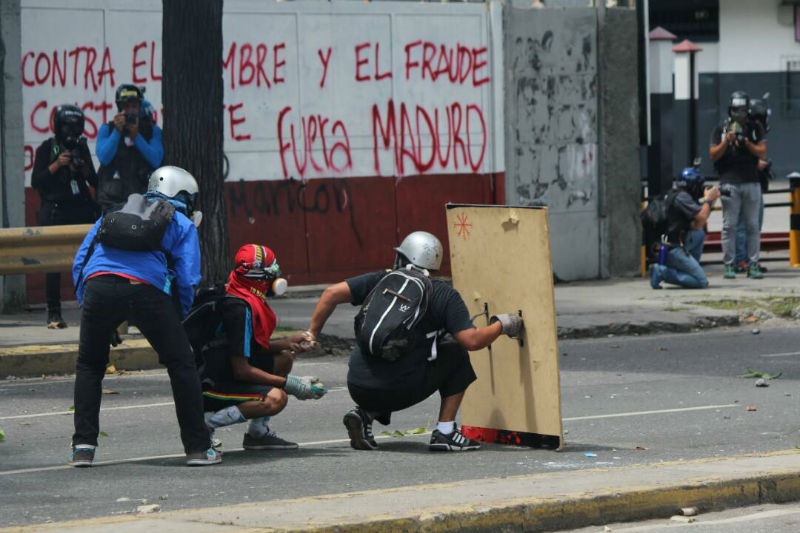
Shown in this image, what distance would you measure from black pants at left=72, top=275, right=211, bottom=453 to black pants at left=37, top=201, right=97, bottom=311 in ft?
18.8

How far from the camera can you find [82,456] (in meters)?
8.10

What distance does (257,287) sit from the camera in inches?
335

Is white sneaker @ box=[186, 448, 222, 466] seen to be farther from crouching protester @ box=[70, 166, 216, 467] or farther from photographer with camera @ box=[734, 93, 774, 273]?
photographer with camera @ box=[734, 93, 774, 273]

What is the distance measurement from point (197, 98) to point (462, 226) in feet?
16.9

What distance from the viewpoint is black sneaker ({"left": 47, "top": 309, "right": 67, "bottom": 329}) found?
542 inches

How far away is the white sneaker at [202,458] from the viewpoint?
8.11 meters

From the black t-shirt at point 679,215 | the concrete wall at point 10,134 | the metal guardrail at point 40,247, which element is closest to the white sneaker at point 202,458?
the metal guardrail at point 40,247

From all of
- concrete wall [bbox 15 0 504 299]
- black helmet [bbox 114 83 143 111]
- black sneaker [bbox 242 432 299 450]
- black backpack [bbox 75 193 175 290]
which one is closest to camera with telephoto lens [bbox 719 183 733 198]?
concrete wall [bbox 15 0 504 299]

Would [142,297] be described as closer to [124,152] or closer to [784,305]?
[124,152]

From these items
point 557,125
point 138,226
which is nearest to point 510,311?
point 138,226

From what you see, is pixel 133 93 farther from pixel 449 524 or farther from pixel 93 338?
pixel 449 524

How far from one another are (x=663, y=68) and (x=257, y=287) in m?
11.2

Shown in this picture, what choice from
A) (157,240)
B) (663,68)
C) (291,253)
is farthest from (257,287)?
(663,68)

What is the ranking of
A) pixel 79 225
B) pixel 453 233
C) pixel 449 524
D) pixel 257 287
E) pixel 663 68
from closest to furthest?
pixel 449 524 < pixel 257 287 < pixel 453 233 < pixel 79 225 < pixel 663 68
